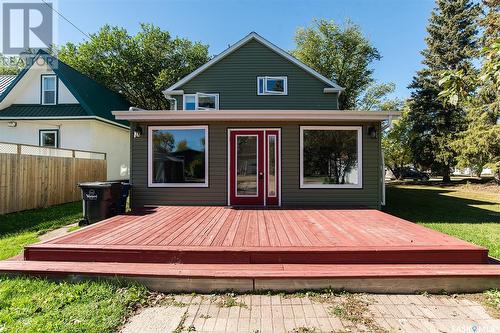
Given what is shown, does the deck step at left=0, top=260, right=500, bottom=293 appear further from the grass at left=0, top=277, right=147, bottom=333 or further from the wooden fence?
the wooden fence

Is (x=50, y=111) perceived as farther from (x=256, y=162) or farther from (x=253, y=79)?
(x=256, y=162)

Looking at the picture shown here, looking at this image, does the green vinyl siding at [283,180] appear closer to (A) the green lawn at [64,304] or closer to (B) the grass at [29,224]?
(B) the grass at [29,224]

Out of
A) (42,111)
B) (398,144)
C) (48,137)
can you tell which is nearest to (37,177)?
(48,137)

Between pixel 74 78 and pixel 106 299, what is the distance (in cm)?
1361

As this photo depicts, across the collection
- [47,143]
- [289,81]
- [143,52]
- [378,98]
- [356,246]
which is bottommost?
[356,246]

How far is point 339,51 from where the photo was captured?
23.2m

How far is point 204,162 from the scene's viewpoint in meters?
7.15

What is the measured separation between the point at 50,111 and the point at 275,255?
1325 cm

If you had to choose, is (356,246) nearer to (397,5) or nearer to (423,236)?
(423,236)

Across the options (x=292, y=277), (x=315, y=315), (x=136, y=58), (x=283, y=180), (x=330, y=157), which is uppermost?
(x=136, y=58)

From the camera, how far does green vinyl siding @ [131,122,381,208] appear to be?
7008 millimetres

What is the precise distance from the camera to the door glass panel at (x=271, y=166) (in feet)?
23.2

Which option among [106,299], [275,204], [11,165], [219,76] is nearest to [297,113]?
[275,204]

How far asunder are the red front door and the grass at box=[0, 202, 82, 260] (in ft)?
13.2
